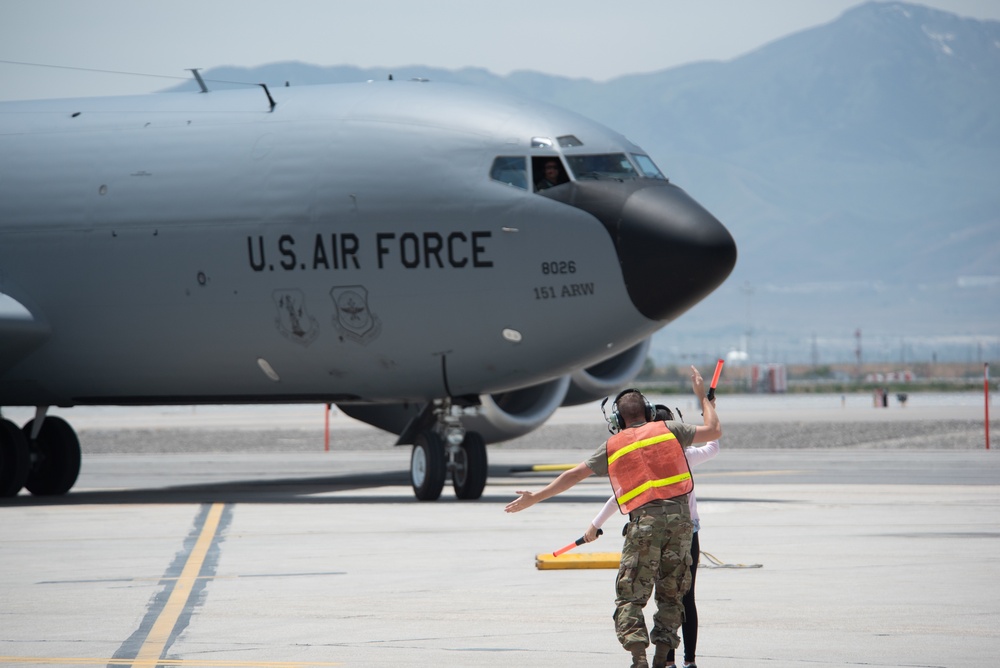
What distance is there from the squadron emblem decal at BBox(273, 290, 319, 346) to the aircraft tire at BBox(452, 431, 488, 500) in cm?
244

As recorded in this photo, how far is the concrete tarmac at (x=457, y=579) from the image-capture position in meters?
9.92

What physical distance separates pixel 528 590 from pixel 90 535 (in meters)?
6.60

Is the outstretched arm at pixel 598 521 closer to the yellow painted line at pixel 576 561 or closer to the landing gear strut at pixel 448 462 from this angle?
the yellow painted line at pixel 576 561

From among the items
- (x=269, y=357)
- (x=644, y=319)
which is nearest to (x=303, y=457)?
(x=269, y=357)

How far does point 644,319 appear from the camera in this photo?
20.1 m

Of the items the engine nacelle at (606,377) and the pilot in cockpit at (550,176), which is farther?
the engine nacelle at (606,377)

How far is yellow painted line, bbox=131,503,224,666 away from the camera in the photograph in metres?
9.83

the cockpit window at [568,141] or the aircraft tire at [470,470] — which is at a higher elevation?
the cockpit window at [568,141]

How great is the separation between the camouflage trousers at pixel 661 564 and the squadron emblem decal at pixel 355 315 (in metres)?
12.2

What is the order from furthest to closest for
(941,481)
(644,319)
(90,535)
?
(941,481), (644,319), (90,535)

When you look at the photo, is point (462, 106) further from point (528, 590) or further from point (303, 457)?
point (303, 457)

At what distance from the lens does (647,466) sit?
910 centimetres

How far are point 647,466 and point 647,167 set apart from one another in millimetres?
12189

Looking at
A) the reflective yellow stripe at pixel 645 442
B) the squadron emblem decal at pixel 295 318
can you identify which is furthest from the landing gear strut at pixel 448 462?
the reflective yellow stripe at pixel 645 442
